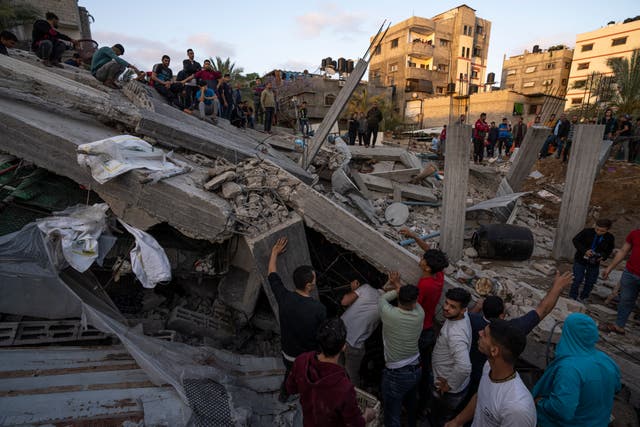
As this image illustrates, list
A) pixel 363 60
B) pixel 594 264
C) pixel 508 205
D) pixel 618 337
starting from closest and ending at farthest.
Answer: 1. pixel 618 337
2. pixel 594 264
3. pixel 363 60
4. pixel 508 205

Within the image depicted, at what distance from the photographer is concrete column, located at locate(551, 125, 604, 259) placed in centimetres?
540

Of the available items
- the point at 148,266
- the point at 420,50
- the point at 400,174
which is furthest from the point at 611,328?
the point at 420,50

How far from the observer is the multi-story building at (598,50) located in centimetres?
2827

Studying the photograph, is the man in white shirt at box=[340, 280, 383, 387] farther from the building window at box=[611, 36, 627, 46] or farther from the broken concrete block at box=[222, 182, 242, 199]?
the building window at box=[611, 36, 627, 46]

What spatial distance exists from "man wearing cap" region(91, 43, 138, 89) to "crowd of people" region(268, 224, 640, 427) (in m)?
5.76

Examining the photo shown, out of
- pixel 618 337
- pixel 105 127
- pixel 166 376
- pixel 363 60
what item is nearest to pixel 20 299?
pixel 166 376

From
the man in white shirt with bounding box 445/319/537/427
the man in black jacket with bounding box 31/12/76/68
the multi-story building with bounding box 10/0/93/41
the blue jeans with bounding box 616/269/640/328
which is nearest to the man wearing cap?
the man in black jacket with bounding box 31/12/76/68

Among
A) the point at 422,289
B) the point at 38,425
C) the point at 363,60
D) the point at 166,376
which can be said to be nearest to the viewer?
the point at 38,425

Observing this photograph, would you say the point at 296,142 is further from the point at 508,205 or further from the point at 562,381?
the point at 562,381

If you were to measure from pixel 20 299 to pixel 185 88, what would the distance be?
656 cm

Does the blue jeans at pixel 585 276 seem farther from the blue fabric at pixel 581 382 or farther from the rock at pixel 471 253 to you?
the blue fabric at pixel 581 382

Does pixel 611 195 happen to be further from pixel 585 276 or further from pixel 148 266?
pixel 148 266

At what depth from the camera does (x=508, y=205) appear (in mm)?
6785

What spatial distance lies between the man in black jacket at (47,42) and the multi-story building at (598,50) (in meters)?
33.9
